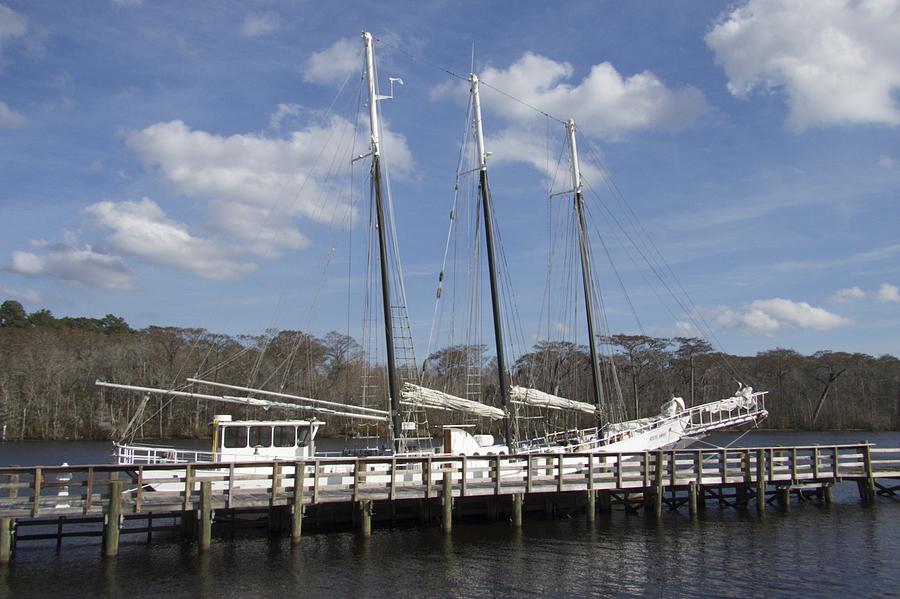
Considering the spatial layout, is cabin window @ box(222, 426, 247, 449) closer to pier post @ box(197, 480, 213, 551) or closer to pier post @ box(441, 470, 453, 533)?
pier post @ box(197, 480, 213, 551)

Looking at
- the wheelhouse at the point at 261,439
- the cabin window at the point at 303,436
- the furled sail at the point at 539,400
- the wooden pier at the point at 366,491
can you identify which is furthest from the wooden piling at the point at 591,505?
the cabin window at the point at 303,436

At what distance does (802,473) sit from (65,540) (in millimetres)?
29227

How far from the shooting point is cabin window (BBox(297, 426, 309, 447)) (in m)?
30.6

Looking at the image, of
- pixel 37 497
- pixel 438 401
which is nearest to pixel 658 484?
pixel 438 401

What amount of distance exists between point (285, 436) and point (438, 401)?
7846 mm

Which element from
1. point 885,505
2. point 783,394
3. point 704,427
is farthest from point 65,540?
point 783,394

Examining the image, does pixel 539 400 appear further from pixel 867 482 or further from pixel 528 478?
pixel 867 482

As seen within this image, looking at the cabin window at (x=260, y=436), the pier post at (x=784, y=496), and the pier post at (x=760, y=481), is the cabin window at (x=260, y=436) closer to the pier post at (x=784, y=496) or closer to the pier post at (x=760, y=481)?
the pier post at (x=760, y=481)

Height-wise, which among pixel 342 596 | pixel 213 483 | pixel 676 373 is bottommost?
pixel 342 596

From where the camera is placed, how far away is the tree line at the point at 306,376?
8694cm

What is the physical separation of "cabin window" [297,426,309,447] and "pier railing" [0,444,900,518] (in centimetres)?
201

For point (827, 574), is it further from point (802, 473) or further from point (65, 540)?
point (65, 540)

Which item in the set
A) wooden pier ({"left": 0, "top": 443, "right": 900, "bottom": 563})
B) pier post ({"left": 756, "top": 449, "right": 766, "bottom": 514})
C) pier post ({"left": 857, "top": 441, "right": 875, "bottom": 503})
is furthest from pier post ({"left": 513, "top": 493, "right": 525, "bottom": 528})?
pier post ({"left": 857, "top": 441, "right": 875, "bottom": 503})

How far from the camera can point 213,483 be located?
25.8 metres
